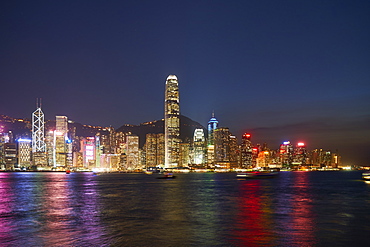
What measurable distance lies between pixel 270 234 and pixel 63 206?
3055 cm

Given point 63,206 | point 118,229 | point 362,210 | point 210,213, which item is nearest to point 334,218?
point 362,210

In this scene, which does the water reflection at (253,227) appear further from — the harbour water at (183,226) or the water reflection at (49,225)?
the water reflection at (49,225)

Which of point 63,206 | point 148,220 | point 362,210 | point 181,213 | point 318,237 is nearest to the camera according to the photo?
point 318,237

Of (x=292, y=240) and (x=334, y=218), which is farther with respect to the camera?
(x=334, y=218)

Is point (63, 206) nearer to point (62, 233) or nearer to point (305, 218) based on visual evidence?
point (62, 233)

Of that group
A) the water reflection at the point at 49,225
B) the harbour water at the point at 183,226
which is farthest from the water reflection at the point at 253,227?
the water reflection at the point at 49,225

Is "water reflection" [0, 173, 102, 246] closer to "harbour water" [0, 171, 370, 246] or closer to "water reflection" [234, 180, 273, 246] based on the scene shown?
"harbour water" [0, 171, 370, 246]

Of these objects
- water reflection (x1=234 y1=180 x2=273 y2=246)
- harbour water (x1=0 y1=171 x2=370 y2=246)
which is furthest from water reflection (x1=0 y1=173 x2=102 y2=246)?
water reflection (x1=234 y1=180 x2=273 y2=246)

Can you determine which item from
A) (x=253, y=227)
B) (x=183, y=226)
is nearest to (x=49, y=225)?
(x=183, y=226)

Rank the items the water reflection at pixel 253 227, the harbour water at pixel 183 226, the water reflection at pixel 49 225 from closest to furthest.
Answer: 1. the water reflection at pixel 253 227
2. the harbour water at pixel 183 226
3. the water reflection at pixel 49 225

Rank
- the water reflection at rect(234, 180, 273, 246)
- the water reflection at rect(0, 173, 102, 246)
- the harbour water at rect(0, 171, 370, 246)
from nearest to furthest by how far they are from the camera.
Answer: the water reflection at rect(234, 180, 273, 246), the harbour water at rect(0, 171, 370, 246), the water reflection at rect(0, 173, 102, 246)

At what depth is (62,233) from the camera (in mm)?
30656

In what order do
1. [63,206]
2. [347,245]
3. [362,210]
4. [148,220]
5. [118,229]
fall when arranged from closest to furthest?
[347,245] < [118,229] < [148,220] < [362,210] < [63,206]

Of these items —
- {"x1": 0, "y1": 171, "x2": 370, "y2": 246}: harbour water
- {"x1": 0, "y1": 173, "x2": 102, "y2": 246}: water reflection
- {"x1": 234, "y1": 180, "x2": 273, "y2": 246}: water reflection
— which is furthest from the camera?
{"x1": 0, "y1": 173, "x2": 102, "y2": 246}: water reflection
